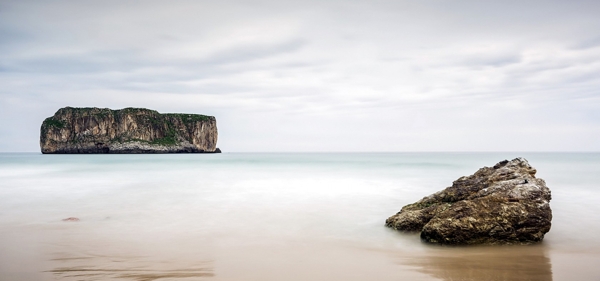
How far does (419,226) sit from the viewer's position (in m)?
7.92

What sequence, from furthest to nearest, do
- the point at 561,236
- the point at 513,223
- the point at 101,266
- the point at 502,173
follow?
the point at 502,173, the point at 561,236, the point at 513,223, the point at 101,266

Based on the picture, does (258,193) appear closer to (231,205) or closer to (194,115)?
(231,205)

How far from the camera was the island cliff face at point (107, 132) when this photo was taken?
11275 cm

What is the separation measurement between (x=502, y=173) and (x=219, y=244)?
662 centimetres

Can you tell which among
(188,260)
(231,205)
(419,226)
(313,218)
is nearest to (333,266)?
(188,260)

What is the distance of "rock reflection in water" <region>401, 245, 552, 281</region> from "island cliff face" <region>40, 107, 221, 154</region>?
122 m

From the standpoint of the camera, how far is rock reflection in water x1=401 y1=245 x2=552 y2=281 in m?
5.17

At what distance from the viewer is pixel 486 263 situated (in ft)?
18.7

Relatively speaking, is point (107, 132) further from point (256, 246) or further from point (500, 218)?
point (500, 218)

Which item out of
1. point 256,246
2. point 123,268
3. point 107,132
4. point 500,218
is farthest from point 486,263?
point 107,132

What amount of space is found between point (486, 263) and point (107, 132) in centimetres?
12561

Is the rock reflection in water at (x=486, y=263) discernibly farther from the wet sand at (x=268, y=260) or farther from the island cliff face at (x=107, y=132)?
the island cliff face at (x=107, y=132)

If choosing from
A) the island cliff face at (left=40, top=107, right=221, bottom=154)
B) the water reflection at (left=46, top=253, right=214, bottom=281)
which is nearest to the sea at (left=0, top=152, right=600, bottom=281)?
the water reflection at (left=46, top=253, right=214, bottom=281)

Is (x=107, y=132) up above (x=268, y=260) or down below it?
above
